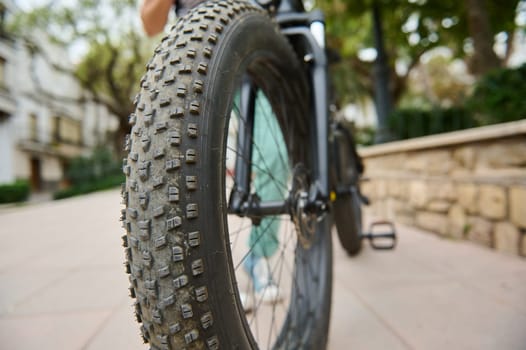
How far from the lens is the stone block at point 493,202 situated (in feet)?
7.27

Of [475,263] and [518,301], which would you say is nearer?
[518,301]

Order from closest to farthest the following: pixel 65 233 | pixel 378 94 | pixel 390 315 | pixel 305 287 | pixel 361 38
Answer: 1. pixel 305 287
2. pixel 390 315
3. pixel 65 233
4. pixel 378 94
5. pixel 361 38

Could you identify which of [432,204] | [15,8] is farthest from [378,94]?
[15,8]

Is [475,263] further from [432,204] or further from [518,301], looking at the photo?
[432,204]

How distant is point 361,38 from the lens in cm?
1013

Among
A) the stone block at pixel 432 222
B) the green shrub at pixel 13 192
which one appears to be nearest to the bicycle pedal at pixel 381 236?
the stone block at pixel 432 222

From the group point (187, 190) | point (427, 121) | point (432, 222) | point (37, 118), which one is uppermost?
point (37, 118)

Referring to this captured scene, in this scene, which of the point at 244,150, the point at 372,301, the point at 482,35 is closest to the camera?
the point at 244,150

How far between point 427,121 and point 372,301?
313 centimetres

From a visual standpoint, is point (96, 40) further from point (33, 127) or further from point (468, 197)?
point (468, 197)

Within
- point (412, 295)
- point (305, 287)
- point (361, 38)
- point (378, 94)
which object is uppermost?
point (361, 38)

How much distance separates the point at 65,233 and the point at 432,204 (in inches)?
155

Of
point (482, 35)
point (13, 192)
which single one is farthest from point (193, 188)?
point (13, 192)

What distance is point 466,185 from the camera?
258 cm
